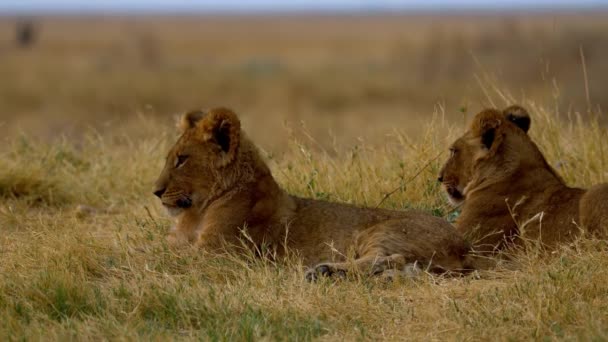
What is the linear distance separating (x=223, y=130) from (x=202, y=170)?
0.84ft

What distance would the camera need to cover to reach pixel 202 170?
630 centimetres

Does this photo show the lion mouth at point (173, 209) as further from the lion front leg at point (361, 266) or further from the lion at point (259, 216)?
the lion front leg at point (361, 266)

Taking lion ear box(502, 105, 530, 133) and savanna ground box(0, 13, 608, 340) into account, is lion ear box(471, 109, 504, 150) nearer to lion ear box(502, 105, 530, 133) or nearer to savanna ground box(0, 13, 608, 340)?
lion ear box(502, 105, 530, 133)

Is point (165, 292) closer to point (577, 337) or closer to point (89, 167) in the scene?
point (577, 337)

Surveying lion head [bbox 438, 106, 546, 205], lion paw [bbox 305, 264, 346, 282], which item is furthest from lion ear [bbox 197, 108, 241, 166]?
lion head [bbox 438, 106, 546, 205]

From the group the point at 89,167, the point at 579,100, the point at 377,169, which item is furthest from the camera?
the point at 579,100

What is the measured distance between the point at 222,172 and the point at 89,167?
9.55 feet

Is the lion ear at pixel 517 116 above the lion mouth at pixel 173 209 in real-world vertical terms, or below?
above

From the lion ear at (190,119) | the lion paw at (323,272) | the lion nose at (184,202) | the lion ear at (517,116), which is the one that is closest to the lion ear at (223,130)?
the lion ear at (190,119)

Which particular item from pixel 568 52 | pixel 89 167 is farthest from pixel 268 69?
pixel 89 167

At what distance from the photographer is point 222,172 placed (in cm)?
629

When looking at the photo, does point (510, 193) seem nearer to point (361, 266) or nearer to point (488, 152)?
point (488, 152)

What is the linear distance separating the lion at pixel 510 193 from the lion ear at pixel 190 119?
1532mm

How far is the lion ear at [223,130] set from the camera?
6207 mm
